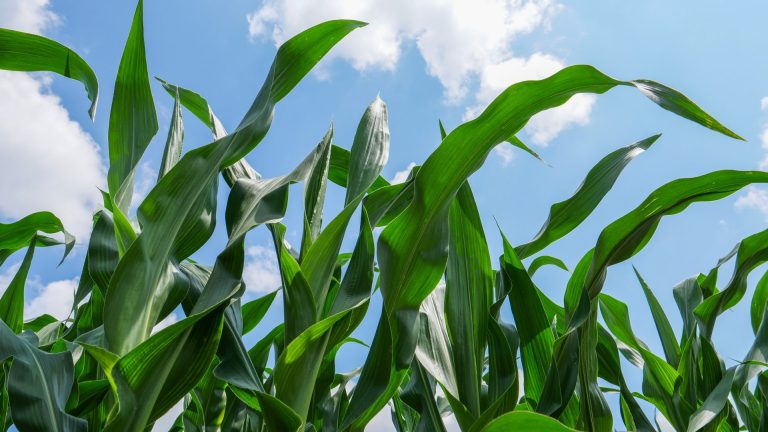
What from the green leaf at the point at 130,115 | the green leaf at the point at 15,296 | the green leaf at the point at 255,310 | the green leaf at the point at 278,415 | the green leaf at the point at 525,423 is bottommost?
the green leaf at the point at 525,423

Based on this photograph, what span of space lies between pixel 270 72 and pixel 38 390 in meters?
0.34

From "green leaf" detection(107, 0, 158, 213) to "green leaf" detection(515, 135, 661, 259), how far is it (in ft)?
1.40

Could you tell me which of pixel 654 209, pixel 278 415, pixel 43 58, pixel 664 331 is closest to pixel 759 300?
pixel 664 331

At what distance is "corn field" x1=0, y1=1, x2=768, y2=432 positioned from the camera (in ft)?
1.74

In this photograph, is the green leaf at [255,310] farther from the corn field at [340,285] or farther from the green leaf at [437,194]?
the green leaf at [437,194]

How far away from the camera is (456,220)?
25.8 inches

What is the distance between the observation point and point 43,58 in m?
0.72

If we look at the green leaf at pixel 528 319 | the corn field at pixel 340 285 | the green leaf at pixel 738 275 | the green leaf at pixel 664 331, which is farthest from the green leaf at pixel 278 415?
the green leaf at pixel 664 331

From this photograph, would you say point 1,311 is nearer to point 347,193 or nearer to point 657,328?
point 347,193

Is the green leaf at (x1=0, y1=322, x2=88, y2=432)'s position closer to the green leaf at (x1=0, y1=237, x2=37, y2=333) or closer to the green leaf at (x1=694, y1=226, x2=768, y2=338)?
the green leaf at (x1=0, y1=237, x2=37, y2=333)

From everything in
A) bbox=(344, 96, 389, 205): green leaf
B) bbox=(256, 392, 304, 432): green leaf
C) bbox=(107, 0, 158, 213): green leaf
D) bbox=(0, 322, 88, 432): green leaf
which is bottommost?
bbox=(256, 392, 304, 432): green leaf

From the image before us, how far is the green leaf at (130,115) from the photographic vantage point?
67cm

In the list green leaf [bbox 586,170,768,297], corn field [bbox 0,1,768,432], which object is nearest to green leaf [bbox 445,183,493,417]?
corn field [bbox 0,1,768,432]

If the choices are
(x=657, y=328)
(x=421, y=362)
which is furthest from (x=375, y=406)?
(x=657, y=328)
